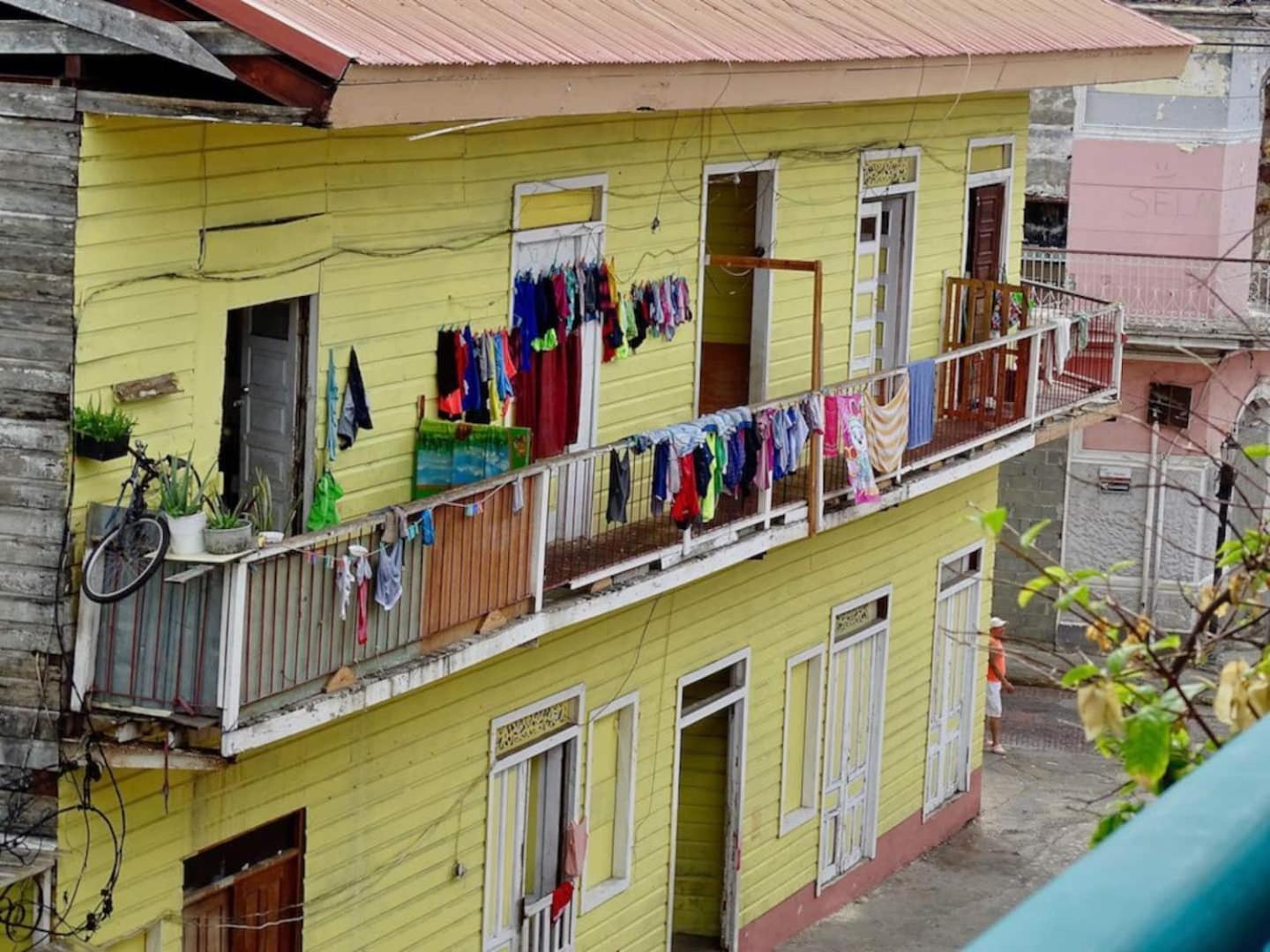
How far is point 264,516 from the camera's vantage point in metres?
11.3

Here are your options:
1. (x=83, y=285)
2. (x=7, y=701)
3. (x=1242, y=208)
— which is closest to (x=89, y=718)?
(x=7, y=701)

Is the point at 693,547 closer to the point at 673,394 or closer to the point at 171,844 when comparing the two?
the point at 673,394

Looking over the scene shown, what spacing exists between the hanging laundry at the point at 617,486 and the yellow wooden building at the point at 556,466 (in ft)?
0.09

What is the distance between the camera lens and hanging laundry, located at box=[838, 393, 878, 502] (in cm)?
1677

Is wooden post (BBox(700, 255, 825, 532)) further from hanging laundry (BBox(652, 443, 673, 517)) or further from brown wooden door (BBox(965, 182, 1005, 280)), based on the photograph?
Result: brown wooden door (BBox(965, 182, 1005, 280))

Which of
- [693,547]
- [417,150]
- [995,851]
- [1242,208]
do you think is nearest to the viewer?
[417,150]

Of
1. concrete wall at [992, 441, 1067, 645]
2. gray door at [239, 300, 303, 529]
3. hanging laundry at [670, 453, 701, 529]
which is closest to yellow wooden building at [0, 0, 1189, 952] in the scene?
gray door at [239, 300, 303, 529]

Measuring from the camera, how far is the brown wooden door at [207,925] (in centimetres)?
1177

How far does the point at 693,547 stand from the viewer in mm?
15109

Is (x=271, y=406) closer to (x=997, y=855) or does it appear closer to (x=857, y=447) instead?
(x=857, y=447)

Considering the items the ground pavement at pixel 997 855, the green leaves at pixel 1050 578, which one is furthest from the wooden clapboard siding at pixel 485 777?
the green leaves at pixel 1050 578

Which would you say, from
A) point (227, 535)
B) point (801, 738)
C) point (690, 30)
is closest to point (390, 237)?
point (690, 30)

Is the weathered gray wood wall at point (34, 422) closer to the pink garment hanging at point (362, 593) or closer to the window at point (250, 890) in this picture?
the window at point (250, 890)

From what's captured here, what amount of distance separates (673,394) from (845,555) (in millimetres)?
3618
